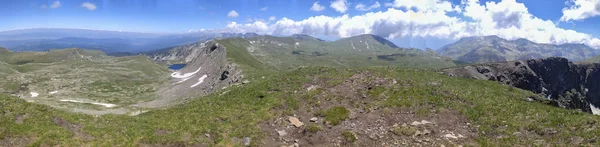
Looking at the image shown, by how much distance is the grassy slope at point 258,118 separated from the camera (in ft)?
85.6

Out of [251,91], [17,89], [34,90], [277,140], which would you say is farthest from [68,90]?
[277,140]

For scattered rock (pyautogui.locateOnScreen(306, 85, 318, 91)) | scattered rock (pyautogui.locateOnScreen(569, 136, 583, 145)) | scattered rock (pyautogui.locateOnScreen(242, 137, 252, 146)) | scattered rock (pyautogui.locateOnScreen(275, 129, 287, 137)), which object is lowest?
scattered rock (pyautogui.locateOnScreen(242, 137, 252, 146))

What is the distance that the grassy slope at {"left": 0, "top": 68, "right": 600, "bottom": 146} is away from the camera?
1027 inches

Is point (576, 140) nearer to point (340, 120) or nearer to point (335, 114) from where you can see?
point (340, 120)

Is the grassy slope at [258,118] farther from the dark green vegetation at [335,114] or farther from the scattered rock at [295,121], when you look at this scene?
the dark green vegetation at [335,114]

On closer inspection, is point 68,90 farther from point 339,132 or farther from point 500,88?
point 500,88

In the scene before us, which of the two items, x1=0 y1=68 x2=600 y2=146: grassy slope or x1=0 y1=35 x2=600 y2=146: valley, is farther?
x1=0 y1=35 x2=600 y2=146: valley

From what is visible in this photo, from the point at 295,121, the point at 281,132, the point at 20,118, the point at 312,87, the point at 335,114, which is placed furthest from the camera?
the point at 312,87

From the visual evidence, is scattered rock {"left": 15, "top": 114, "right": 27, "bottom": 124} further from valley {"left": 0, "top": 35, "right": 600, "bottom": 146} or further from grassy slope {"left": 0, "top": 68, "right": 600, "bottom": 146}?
grassy slope {"left": 0, "top": 68, "right": 600, "bottom": 146}

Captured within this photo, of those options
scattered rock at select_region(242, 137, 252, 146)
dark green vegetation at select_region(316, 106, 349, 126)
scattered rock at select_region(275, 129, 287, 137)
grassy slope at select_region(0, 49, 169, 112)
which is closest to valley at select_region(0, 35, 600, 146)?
scattered rock at select_region(275, 129, 287, 137)

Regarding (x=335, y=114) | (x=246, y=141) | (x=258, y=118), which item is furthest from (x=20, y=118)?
(x=335, y=114)

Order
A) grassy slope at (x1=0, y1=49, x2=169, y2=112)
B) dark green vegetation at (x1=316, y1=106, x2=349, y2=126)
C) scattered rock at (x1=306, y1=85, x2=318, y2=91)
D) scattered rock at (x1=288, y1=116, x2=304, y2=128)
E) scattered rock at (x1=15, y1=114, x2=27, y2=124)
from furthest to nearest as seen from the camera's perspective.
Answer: grassy slope at (x1=0, y1=49, x2=169, y2=112), scattered rock at (x1=306, y1=85, x2=318, y2=91), dark green vegetation at (x1=316, y1=106, x2=349, y2=126), scattered rock at (x1=288, y1=116, x2=304, y2=128), scattered rock at (x1=15, y1=114, x2=27, y2=124)

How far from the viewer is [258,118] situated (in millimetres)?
34562

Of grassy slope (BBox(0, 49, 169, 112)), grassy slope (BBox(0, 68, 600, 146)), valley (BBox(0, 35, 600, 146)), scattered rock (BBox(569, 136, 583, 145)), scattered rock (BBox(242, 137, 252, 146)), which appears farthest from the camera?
grassy slope (BBox(0, 49, 169, 112))
